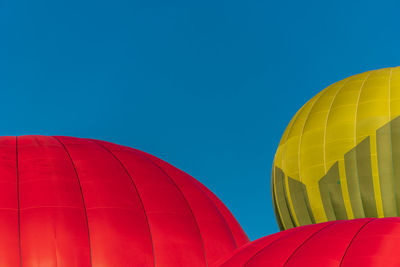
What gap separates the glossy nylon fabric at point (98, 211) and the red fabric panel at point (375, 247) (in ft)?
11.0

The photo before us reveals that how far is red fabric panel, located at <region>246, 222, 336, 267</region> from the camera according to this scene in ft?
20.1

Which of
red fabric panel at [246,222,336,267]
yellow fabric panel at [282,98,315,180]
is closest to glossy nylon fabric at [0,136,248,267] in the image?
red fabric panel at [246,222,336,267]

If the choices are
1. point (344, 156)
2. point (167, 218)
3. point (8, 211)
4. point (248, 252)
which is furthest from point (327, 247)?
point (344, 156)

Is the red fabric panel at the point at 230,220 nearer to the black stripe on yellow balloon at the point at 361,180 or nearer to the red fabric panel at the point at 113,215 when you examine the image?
the red fabric panel at the point at 113,215

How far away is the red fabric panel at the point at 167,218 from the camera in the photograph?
869 centimetres

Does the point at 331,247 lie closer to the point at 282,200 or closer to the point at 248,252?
the point at 248,252

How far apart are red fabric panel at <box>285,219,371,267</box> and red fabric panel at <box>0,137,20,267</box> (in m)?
3.60

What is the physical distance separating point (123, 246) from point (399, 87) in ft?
31.4

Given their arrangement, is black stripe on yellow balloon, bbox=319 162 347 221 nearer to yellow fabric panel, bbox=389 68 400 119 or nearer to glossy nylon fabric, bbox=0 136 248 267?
yellow fabric panel, bbox=389 68 400 119

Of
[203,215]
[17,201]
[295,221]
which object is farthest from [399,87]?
[17,201]

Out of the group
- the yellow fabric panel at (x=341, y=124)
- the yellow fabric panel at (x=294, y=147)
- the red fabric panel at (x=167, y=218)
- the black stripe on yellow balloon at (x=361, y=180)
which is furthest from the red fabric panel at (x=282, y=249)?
the yellow fabric panel at (x=294, y=147)

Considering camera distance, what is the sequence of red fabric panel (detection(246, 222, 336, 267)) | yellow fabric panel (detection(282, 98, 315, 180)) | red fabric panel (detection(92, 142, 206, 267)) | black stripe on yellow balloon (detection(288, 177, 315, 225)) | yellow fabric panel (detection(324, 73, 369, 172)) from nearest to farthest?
red fabric panel (detection(246, 222, 336, 267)) < red fabric panel (detection(92, 142, 206, 267)) < yellow fabric panel (detection(324, 73, 369, 172)) < black stripe on yellow balloon (detection(288, 177, 315, 225)) < yellow fabric panel (detection(282, 98, 315, 180))

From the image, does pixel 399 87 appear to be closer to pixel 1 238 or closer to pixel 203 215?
pixel 203 215

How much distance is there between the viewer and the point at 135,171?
959 centimetres
